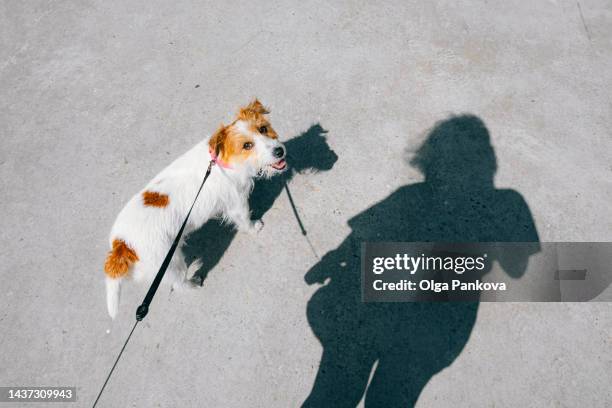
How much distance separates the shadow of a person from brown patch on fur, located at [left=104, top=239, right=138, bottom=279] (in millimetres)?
1705

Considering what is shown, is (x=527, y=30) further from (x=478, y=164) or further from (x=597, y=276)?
(x=597, y=276)

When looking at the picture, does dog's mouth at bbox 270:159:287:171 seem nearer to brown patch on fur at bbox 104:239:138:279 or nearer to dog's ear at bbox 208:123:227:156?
dog's ear at bbox 208:123:227:156

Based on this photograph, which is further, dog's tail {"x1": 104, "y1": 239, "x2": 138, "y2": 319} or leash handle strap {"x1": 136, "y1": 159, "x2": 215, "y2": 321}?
dog's tail {"x1": 104, "y1": 239, "x2": 138, "y2": 319}

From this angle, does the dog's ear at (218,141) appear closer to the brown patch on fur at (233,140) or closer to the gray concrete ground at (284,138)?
the brown patch on fur at (233,140)

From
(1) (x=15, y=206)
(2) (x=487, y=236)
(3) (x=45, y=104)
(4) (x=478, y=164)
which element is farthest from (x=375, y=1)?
(1) (x=15, y=206)

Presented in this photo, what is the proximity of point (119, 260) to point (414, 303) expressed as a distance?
269cm

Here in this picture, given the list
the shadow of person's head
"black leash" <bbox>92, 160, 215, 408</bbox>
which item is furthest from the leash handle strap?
the shadow of person's head

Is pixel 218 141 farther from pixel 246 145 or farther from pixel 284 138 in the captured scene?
pixel 284 138

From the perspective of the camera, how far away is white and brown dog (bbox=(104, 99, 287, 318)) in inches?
112

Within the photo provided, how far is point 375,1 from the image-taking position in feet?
17.5

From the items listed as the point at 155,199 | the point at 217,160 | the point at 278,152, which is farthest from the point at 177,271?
the point at 278,152

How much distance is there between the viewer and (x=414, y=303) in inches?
144

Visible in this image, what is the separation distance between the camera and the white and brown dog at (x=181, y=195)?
2.86 metres

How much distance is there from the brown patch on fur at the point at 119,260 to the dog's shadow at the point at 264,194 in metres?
1.05
